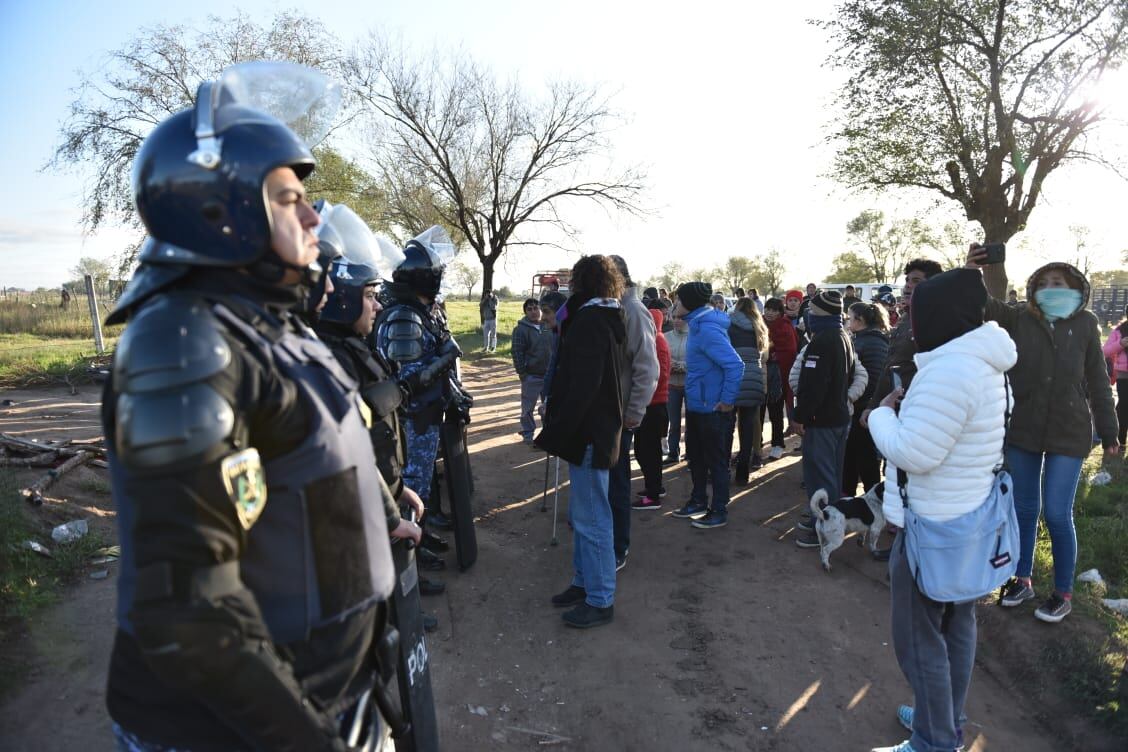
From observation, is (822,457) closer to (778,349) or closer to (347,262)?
(778,349)

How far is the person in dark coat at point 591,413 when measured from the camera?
386cm

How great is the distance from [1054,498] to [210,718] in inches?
180

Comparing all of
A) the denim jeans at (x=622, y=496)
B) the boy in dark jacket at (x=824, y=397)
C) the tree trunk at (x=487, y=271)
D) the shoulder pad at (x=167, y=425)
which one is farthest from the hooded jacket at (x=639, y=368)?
the tree trunk at (x=487, y=271)

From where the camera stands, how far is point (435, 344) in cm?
477

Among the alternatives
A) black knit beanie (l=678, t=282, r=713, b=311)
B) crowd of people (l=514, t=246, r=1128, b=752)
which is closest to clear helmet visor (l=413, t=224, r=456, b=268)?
crowd of people (l=514, t=246, r=1128, b=752)

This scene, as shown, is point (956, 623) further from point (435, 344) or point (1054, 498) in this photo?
point (435, 344)

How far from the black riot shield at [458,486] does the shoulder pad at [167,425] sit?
12.1 feet

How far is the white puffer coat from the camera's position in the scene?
98.5 inches

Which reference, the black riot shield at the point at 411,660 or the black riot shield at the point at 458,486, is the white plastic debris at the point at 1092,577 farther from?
the black riot shield at the point at 411,660

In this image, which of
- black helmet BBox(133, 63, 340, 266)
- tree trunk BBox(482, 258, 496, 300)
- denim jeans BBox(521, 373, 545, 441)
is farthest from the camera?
tree trunk BBox(482, 258, 496, 300)

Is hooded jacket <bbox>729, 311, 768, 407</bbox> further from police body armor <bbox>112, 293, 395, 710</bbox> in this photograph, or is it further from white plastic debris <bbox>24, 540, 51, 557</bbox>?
white plastic debris <bbox>24, 540, 51, 557</bbox>

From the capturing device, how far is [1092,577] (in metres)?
4.61

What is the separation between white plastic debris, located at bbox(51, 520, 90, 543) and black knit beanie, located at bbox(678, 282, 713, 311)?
5.11 metres

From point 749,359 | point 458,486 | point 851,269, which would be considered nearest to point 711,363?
point 749,359
